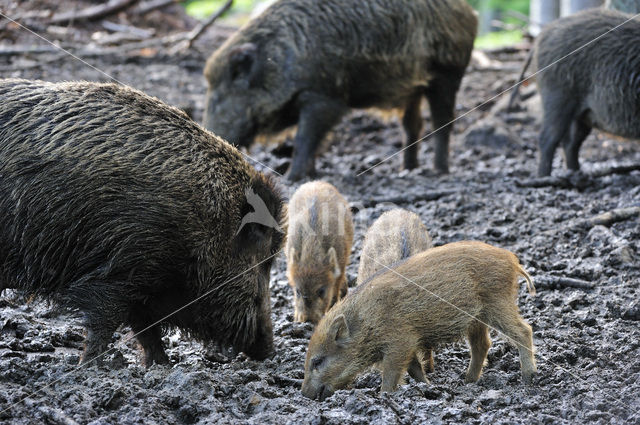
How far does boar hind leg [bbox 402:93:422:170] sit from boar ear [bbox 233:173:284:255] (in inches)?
190

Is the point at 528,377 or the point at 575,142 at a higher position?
the point at 528,377

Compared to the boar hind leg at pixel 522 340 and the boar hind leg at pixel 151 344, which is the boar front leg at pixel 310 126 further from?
the boar hind leg at pixel 522 340

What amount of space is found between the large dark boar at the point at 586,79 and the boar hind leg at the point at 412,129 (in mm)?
1578

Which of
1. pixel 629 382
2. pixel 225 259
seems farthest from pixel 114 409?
pixel 629 382

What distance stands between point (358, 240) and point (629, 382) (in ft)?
10.4

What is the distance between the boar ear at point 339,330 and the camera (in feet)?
13.5

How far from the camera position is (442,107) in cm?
923

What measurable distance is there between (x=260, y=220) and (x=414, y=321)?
3.44ft

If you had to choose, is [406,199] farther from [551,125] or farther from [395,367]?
[395,367]

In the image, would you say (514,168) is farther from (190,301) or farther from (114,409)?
(114,409)

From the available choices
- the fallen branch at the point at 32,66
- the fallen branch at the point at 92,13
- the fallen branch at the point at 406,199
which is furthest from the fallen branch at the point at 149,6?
the fallen branch at the point at 406,199

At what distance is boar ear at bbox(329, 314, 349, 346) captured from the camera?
13.5ft

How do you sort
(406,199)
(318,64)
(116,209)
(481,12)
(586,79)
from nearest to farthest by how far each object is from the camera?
1. (116,209)
2. (406,199)
3. (586,79)
4. (318,64)
5. (481,12)

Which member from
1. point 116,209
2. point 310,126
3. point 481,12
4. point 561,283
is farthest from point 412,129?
point 481,12
